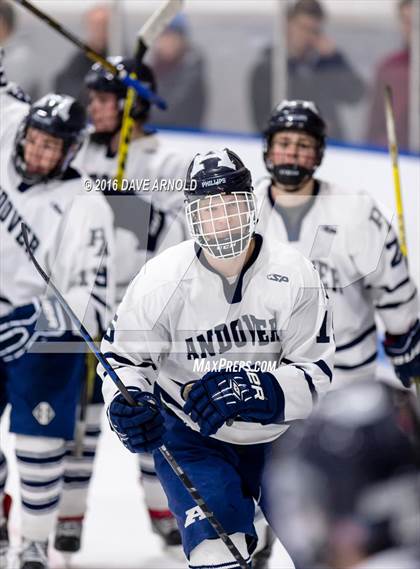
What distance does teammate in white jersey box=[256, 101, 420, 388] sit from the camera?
2.72 m

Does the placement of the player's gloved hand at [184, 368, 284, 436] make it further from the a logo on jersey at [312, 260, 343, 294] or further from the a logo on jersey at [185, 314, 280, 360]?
the a logo on jersey at [312, 260, 343, 294]

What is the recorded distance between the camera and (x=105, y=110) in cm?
368

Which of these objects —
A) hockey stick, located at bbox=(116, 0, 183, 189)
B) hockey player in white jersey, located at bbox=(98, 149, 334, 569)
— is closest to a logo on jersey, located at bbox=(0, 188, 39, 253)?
hockey stick, located at bbox=(116, 0, 183, 189)

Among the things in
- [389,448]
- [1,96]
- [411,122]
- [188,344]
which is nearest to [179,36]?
[411,122]

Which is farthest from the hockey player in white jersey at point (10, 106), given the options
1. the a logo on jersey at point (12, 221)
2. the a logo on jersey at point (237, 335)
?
the a logo on jersey at point (237, 335)

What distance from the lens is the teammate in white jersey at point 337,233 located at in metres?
2.72

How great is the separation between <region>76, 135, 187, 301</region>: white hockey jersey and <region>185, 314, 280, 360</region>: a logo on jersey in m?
0.26

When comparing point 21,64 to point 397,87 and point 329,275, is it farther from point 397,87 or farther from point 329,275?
point 329,275

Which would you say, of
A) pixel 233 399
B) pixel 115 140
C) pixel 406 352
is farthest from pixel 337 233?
pixel 115 140

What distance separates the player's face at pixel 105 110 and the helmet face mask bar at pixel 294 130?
3.06 ft

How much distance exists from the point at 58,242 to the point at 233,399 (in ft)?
3.36

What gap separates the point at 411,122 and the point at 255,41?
1298 mm

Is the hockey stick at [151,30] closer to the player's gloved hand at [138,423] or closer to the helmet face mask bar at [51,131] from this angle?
the helmet face mask bar at [51,131]

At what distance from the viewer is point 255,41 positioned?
5.26 metres
